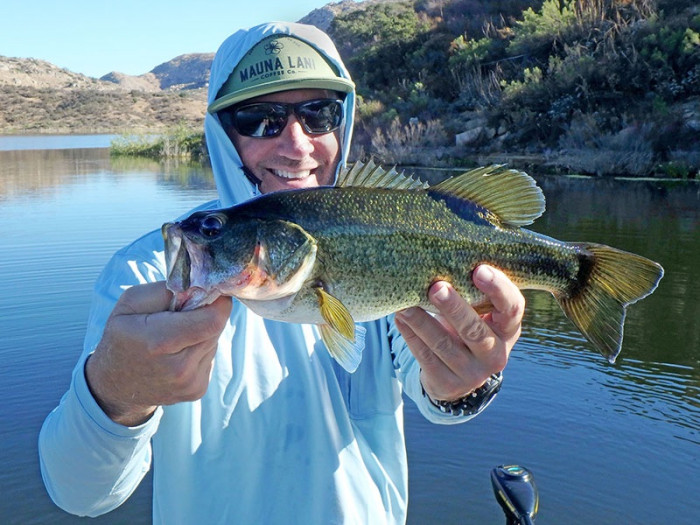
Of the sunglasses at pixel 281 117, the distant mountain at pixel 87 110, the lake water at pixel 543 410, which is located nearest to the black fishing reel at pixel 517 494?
the sunglasses at pixel 281 117

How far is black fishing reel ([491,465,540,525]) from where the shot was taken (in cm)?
353

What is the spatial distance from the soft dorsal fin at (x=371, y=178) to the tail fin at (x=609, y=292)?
2.62 ft

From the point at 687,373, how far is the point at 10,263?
1380 cm

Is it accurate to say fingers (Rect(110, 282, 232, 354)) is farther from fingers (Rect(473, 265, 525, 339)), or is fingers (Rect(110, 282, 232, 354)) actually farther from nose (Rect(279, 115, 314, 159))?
nose (Rect(279, 115, 314, 159))

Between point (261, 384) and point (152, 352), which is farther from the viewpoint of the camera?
point (261, 384)

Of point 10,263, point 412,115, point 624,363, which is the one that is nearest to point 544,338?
point 624,363

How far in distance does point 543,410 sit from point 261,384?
645cm

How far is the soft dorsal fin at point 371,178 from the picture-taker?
8.44 feet

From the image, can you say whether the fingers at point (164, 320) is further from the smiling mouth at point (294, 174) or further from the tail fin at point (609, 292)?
the tail fin at point (609, 292)

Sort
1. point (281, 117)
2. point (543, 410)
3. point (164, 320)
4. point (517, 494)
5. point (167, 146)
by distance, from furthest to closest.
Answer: point (167, 146), point (543, 410), point (517, 494), point (281, 117), point (164, 320)

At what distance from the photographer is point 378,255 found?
8.11ft

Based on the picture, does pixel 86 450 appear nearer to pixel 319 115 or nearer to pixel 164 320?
pixel 164 320

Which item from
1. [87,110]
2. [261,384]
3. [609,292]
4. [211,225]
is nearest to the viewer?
[211,225]

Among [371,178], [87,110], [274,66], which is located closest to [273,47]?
[274,66]
